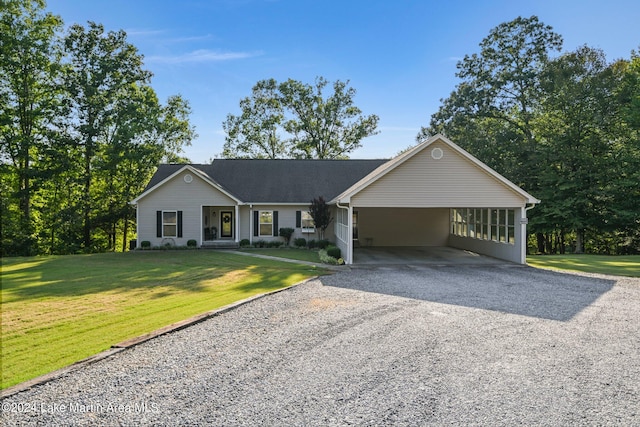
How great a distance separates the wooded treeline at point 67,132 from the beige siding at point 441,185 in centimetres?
2107

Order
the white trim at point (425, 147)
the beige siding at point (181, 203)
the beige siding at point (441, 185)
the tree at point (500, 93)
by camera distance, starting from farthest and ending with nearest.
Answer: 1. the tree at point (500, 93)
2. the beige siding at point (181, 203)
3. the beige siding at point (441, 185)
4. the white trim at point (425, 147)

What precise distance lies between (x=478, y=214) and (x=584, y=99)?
11.6m

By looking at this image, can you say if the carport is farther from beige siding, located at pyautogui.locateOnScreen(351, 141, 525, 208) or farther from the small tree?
the small tree

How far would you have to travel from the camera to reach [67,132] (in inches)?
1073

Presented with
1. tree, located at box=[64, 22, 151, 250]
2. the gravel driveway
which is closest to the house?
tree, located at box=[64, 22, 151, 250]

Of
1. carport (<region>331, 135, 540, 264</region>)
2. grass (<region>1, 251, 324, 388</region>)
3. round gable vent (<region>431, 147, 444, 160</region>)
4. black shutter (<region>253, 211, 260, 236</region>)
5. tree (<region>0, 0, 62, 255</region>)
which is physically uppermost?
tree (<region>0, 0, 62, 255</region>)

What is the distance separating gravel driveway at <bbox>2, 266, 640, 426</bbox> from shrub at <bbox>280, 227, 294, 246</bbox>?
13666 mm

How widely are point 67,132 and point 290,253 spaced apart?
65.5ft


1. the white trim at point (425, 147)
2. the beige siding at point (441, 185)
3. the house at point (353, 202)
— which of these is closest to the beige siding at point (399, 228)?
the house at point (353, 202)

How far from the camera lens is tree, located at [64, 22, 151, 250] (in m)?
27.1

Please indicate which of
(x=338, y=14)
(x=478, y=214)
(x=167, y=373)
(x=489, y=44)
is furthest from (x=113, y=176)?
(x=489, y=44)

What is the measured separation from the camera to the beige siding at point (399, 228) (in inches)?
964

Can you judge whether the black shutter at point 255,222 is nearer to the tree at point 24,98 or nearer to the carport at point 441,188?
the carport at point 441,188

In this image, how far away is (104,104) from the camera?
2758 centimetres
